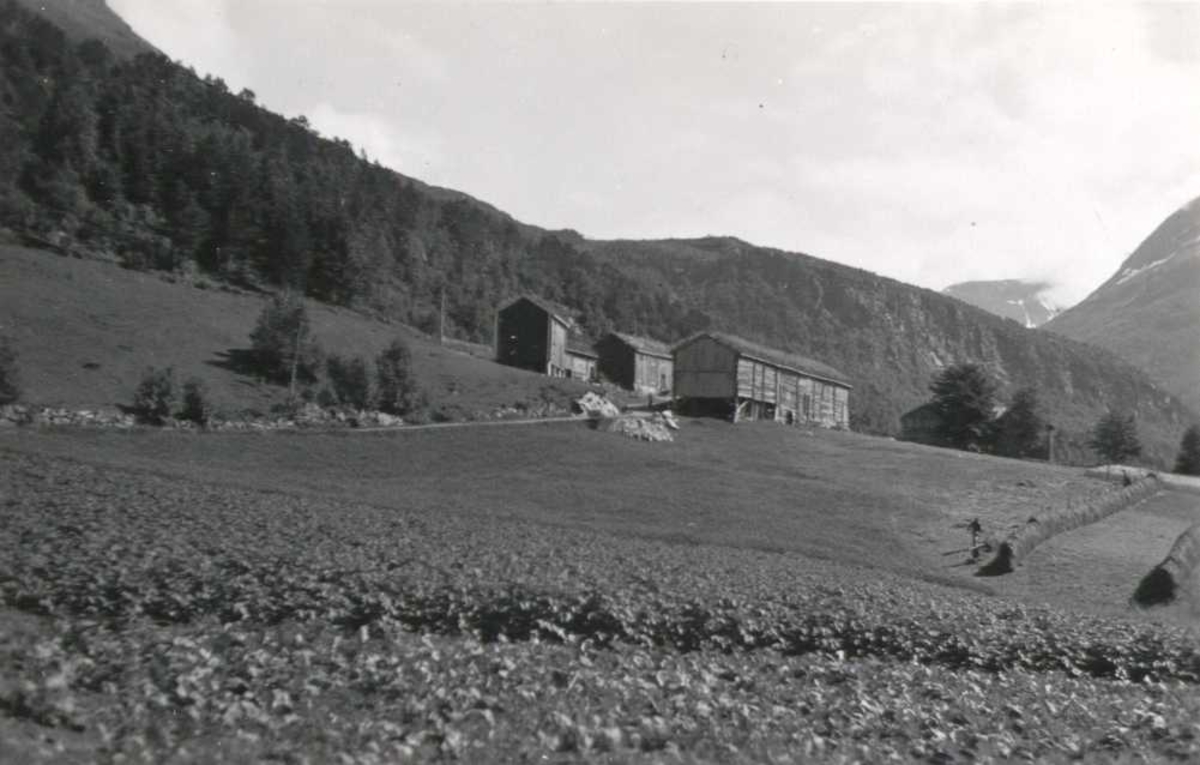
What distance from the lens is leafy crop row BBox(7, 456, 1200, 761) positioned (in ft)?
30.6

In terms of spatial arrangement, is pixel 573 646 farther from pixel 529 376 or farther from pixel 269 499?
pixel 529 376

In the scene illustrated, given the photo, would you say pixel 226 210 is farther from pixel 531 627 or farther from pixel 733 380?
pixel 531 627

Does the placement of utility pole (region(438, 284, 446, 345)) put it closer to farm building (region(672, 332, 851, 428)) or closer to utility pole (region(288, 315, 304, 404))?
farm building (region(672, 332, 851, 428))

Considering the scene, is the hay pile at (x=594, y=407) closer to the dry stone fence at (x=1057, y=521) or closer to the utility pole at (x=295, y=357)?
the utility pole at (x=295, y=357)

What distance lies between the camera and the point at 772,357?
8294 cm

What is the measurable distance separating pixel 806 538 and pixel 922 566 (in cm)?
462

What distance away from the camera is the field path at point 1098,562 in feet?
90.4

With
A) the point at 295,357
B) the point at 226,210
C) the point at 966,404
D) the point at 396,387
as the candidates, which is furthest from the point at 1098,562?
the point at 226,210

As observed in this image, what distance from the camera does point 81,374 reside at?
175 feet

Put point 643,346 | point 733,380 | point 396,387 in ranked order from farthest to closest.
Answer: point 643,346 → point 733,380 → point 396,387

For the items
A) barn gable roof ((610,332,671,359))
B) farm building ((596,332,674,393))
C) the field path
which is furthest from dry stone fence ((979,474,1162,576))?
barn gable roof ((610,332,671,359))

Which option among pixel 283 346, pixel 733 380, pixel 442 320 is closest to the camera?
pixel 283 346

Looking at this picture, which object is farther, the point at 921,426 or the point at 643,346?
the point at 643,346

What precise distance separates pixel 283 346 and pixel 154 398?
1729cm
